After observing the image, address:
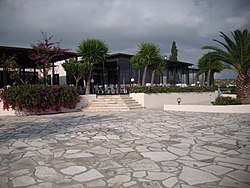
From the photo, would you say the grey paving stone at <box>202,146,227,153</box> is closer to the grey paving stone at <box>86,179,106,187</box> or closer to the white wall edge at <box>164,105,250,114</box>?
the grey paving stone at <box>86,179,106,187</box>

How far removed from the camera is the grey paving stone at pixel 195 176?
336 centimetres

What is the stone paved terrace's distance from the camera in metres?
3.40

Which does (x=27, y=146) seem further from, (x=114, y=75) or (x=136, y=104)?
(x=114, y=75)

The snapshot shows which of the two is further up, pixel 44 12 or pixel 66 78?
pixel 44 12

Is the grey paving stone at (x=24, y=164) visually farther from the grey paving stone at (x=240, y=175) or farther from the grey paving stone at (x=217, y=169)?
the grey paving stone at (x=240, y=175)

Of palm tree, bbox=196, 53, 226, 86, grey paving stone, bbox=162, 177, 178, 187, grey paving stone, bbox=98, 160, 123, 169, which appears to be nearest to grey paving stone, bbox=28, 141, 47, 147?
grey paving stone, bbox=98, 160, 123, 169

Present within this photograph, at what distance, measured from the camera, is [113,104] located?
14961 mm

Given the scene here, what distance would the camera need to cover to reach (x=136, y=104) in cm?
1588

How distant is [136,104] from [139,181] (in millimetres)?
12522


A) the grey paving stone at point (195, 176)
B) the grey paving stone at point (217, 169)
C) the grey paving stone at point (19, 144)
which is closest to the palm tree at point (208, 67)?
the grey paving stone at point (217, 169)

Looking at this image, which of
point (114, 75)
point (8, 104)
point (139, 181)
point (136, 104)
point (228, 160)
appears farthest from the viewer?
point (114, 75)

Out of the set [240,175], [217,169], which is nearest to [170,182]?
[217,169]

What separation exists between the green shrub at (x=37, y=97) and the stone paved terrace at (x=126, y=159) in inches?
206

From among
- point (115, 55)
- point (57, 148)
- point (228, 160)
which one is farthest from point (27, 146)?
point (115, 55)
